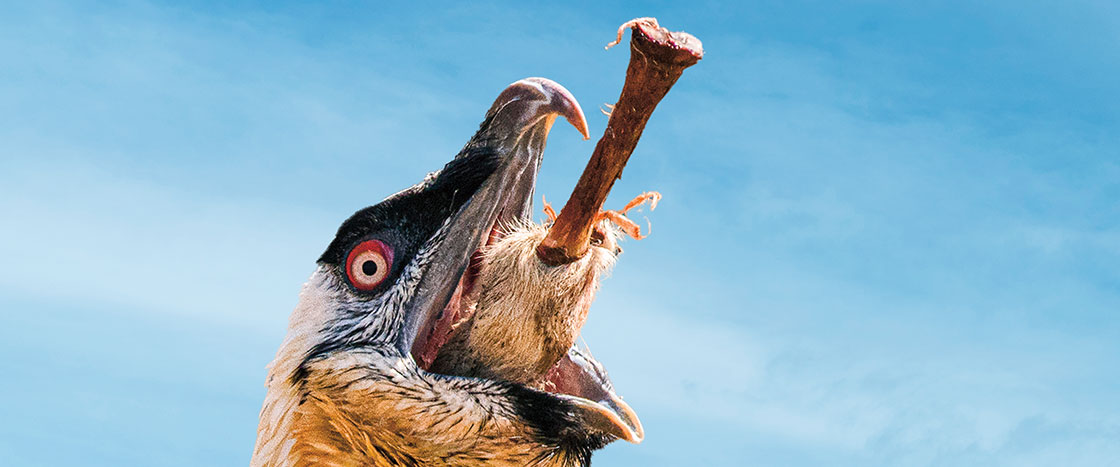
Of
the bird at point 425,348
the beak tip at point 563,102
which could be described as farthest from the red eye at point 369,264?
the beak tip at point 563,102

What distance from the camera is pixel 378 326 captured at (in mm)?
4840

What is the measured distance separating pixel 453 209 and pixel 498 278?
373 millimetres

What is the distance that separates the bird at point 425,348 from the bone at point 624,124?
330mm

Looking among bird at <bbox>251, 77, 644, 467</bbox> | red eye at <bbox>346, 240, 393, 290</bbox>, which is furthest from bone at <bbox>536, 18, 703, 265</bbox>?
red eye at <bbox>346, 240, 393, 290</bbox>

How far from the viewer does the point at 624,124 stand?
412cm

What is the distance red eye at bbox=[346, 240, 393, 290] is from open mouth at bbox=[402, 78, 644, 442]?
9.4 inches

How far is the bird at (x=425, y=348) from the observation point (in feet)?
15.1

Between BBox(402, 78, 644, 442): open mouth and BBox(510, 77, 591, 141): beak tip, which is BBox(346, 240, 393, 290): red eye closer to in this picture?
BBox(402, 78, 644, 442): open mouth

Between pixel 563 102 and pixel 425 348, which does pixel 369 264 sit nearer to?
pixel 425 348

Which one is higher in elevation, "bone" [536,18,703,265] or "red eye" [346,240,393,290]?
"bone" [536,18,703,265]

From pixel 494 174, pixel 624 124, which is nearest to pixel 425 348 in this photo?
pixel 494 174

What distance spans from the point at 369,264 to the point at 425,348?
1.52 feet

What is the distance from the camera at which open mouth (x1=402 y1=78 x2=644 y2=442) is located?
489cm

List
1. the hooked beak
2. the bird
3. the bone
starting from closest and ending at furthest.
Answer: the bone → the bird → the hooked beak
